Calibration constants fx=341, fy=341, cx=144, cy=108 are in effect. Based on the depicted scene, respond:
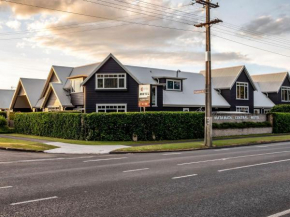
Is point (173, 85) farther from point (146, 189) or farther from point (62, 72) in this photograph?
point (146, 189)

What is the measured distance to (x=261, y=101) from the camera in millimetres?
56531

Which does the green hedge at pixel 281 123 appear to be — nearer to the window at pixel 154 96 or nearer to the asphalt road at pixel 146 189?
the window at pixel 154 96

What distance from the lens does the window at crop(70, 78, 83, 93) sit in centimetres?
4141

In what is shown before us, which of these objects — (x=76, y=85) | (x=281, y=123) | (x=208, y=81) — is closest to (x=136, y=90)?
(x=76, y=85)

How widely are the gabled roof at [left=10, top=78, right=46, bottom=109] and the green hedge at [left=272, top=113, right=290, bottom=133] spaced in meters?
32.3

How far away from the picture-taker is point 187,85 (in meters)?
48.0

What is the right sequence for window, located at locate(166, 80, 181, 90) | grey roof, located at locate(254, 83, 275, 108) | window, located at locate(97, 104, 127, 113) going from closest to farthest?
window, located at locate(97, 104, 127, 113) < window, located at locate(166, 80, 181, 90) < grey roof, located at locate(254, 83, 275, 108)

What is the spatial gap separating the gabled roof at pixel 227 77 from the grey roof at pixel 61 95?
22.2m

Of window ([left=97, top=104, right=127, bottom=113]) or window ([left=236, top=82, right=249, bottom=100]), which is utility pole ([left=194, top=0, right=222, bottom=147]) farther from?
window ([left=236, top=82, right=249, bottom=100])

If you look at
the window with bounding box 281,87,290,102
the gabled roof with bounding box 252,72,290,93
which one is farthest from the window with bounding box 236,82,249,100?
Answer: the window with bounding box 281,87,290,102

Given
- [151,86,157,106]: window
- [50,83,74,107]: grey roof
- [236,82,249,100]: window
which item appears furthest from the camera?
[236,82,249,100]: window

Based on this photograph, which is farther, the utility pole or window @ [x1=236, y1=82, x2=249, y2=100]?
window @ [x1=236, y1=82, x2=249, y2=100]

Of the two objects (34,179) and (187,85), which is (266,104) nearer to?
(187,85)

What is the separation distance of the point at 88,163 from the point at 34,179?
446 centimetres
